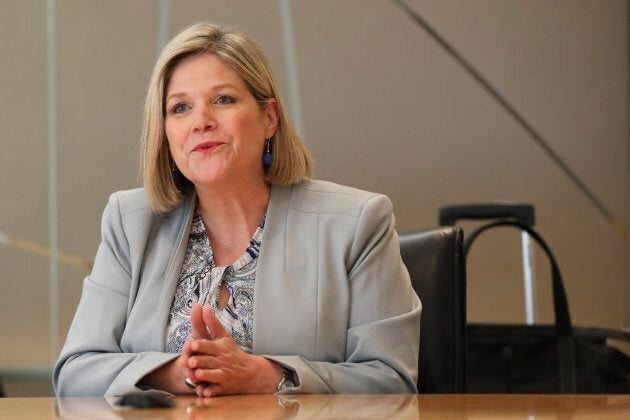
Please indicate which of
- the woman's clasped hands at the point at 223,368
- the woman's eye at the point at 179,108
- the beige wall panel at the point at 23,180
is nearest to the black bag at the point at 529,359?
the woman's eye at the point at 179,108

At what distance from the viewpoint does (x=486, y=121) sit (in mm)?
3859

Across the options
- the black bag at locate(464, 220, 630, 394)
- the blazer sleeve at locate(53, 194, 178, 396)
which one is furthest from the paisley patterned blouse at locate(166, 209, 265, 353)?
the black bag at locate(464, 220, 630, 394)

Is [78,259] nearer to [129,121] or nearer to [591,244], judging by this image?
[129,121]

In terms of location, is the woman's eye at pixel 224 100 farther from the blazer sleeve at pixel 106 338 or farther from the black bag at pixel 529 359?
the black bag at pixel 529 359

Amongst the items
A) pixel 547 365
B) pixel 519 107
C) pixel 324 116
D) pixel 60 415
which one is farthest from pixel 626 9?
pixel 60 415

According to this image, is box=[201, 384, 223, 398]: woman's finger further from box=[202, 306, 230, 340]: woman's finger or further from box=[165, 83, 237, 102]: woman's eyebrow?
box=[165, 83, 237, 102]: woman's eyebrow

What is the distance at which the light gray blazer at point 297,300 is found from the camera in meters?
1.85

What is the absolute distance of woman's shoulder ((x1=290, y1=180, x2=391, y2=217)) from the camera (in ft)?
6.70

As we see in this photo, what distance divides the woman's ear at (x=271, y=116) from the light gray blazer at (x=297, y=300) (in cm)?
18

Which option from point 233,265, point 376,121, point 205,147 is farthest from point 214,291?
point 376,121

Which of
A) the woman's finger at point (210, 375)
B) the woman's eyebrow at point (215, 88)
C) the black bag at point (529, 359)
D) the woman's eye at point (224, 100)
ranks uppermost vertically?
the woman's eyebrow at point (215, 88)

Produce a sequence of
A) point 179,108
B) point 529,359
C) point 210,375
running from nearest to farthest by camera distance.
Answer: point 210,375, point 179,108, point 529,359

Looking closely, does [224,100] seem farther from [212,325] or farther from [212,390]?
[212,390]

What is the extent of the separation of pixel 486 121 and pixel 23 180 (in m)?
1.71
